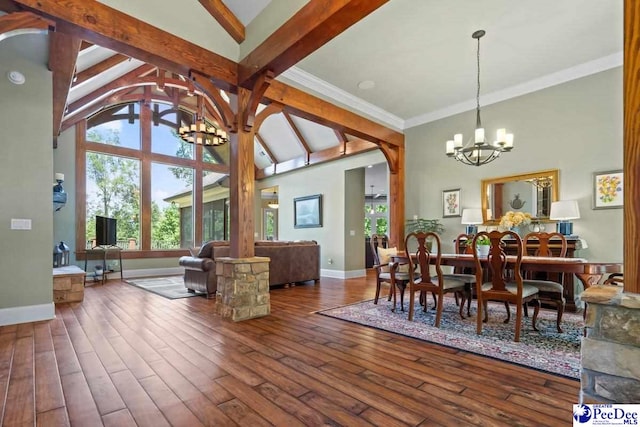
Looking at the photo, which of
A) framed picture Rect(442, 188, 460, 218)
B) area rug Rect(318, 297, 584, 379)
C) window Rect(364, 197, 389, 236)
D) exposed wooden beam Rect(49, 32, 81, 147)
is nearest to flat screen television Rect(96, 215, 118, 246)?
exposed wooden beam Rect(49, 32, 81, 147)

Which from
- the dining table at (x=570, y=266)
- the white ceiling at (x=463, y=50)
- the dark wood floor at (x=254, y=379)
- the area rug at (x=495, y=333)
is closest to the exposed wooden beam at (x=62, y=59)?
the white ceiling at (x=463, y=50)

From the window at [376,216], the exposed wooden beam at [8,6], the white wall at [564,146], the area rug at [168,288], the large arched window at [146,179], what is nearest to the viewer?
the exposed wooden beam at [8,6]

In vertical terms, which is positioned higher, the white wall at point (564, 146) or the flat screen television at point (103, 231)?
the white wall at point (564, 146)

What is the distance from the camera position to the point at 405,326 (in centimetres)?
324

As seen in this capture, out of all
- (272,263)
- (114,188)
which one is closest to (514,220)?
(272,263)

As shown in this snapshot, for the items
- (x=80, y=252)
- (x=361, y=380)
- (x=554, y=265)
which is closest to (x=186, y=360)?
(x=361, y=380)

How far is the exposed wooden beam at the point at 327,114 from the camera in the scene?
434 centimetres

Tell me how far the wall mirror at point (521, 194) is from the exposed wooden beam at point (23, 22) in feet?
19.1

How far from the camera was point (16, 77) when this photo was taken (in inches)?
134

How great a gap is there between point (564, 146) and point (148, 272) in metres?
8.67

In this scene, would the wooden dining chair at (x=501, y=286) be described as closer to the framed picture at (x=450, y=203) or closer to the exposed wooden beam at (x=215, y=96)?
the framed picture at (x=450, y=203)

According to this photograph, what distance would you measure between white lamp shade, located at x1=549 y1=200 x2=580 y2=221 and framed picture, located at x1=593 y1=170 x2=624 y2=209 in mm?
256

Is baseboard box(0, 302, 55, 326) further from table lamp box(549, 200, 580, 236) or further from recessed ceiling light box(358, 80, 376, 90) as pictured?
table lamp box(549, 200, 580, 236)

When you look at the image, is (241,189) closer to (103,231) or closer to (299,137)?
(103,231)
